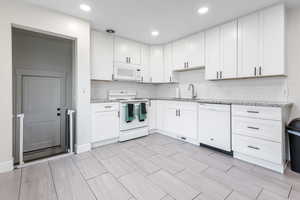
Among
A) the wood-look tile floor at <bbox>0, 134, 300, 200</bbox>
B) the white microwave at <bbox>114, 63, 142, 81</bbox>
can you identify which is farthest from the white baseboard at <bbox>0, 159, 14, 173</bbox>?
the white microwave at <bbox>114, 63, 142, 81</bbox>

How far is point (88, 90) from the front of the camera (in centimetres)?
284

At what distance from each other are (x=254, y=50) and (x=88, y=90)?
3188 mm

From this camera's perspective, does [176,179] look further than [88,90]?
No

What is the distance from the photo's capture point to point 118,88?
3920mm

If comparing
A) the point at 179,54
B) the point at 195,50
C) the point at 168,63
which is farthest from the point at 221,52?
the point at 168,63

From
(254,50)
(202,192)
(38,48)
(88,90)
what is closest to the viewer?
(202,192)

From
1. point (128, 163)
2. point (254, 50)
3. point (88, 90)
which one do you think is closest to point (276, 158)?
point (254, 50)

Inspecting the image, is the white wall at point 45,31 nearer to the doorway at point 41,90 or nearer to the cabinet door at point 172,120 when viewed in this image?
the doorway at point 41,90

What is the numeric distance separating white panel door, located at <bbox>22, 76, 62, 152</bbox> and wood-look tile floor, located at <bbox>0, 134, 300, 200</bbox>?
1.46 metres

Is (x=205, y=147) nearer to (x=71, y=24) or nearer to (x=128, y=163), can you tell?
(x=128, y=163)

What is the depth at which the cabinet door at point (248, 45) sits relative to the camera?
2447 millimetres

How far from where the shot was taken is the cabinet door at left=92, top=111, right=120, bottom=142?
9.64ft

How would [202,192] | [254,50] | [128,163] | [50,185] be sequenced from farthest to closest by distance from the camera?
[254,50] < [128,163] < [50,185] < [202,192]

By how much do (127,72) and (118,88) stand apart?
0.53 m
